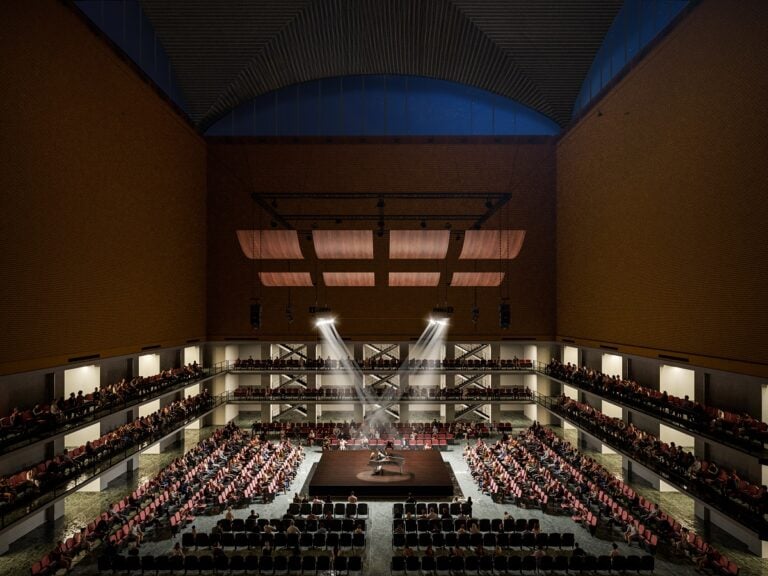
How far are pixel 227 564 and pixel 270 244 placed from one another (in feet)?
62.6

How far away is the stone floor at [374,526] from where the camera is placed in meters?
13.4

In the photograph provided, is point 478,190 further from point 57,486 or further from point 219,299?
point 57,486

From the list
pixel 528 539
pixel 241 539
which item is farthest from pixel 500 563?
pixel 241 539

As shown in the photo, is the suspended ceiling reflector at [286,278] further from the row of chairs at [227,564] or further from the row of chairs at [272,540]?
the row of chairs at [227,564]

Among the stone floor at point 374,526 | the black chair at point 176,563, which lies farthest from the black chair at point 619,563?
the black chair at point 176,563

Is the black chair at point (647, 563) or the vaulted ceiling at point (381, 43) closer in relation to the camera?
the black chair at point (647, 563)

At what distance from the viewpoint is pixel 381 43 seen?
1087 inches

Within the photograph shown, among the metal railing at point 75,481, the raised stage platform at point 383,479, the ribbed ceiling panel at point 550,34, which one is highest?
the ribbed ceiling panel at point 550,34

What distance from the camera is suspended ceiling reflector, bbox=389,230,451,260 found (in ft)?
93.7

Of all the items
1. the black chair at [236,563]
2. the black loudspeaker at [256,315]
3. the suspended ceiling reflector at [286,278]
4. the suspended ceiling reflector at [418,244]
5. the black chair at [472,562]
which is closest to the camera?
the black chair at [236,563]

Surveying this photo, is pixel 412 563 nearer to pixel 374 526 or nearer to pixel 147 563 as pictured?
pixel 374 526

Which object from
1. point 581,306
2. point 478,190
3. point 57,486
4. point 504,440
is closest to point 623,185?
point 581,306

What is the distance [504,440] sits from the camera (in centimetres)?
2491

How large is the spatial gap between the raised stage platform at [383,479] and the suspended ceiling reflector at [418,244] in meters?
11.7
